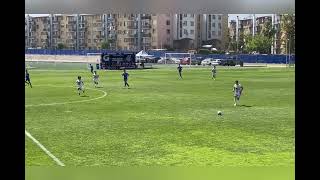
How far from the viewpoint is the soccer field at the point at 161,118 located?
20.5ft

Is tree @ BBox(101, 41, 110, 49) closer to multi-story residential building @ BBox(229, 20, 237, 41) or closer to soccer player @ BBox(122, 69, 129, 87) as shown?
soccer player @ BBox(122, 69, 129, 87)

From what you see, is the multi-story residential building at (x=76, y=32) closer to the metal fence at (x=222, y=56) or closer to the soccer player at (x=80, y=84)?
the metal fence at (x=222, y=56)

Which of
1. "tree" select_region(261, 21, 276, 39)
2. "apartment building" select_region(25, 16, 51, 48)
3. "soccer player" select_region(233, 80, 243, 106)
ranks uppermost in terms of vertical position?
"tree" select_region(261, 21, 276, 39)

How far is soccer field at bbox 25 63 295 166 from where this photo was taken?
6258 millimetres

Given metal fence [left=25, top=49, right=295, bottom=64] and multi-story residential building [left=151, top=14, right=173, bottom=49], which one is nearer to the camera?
metal fence [left=25, top=49, right=295, bottom=64]

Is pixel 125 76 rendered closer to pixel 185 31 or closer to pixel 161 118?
pixel 161 118

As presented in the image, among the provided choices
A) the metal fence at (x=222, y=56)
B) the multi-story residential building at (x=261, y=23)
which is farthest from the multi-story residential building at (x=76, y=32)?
the multi-story residential building at (x=261, y=23)

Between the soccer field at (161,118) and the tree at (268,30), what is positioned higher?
the tree at (268,30)

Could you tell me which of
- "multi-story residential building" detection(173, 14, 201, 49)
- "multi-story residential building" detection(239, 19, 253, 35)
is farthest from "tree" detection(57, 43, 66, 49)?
"multi-story residential building" detection(239, 19, 253, 35)

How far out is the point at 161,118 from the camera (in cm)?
775

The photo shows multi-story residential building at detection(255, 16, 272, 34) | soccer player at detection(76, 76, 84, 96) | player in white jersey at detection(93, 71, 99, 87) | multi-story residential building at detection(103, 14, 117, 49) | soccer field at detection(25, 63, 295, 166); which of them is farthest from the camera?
soccer player at detection(76, 76, 84, 96)

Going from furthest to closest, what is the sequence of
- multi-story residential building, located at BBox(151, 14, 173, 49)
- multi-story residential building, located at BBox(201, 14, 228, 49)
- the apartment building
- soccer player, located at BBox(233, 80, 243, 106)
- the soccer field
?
soccer player, located at BBox(233, 80, 243, 106)
multi-story residential building, located at BBox(151, 14, 173, 49)
multi-story residential building, located at BBox(201, 14, 228, 49)
the soccer field
the apartment building

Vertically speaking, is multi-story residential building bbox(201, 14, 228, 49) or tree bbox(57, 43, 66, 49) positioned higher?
multi-story residential building bbox(201, 14, 228, 49)
